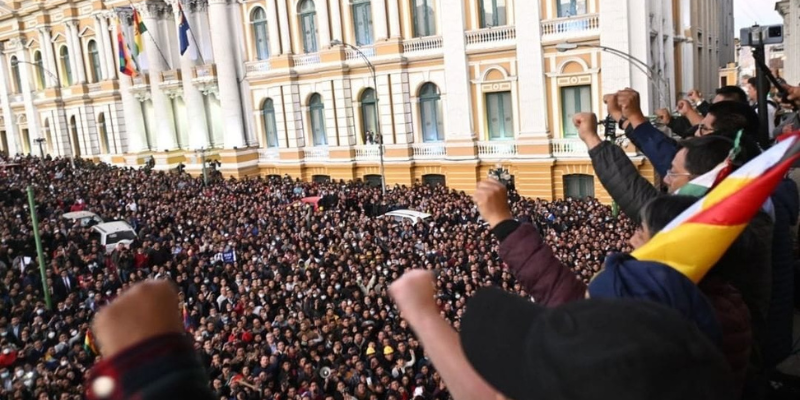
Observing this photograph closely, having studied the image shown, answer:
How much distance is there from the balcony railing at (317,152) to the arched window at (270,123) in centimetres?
259

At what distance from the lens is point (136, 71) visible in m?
35.1

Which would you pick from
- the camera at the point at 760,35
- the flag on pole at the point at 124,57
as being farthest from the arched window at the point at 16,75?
the camera at the point at 760,35

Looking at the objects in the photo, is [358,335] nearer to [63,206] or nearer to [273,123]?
[63,206]

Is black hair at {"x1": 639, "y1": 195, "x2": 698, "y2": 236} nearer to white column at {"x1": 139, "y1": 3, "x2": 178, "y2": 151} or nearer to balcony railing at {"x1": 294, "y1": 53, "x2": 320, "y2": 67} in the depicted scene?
balcony railing at {"x1": 294, "y1": 53, "x2": 320, "y2": 67}

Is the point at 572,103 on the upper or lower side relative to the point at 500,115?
upper

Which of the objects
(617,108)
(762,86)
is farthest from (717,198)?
(762,86)

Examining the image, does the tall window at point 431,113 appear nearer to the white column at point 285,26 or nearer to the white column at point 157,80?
the white column at point 285,26

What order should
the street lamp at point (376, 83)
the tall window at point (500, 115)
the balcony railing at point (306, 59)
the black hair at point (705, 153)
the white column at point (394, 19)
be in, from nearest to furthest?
the black hair at point (705, 153), the tall window at point (500, 115), the street lamp at point (376, 83), the white column at point (394, 19), the balcony railing at point (306, 59)

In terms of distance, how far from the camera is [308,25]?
101ft

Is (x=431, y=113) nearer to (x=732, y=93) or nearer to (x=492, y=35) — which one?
(x=492, y=35)

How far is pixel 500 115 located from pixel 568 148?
3403 millimetres

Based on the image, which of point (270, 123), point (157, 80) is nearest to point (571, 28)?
point (270, 123)

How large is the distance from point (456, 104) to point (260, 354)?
60.7ft

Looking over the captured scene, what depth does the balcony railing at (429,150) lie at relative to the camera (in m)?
27.5
